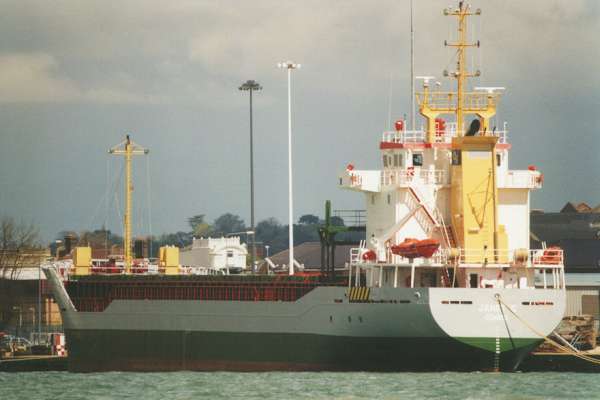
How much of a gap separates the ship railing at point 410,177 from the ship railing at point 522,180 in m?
2.16

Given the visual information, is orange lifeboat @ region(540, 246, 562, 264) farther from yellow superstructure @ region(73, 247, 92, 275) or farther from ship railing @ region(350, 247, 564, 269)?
yellow superstructure @ region(73, 247, 92, 275)

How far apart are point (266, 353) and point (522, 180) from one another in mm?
11149

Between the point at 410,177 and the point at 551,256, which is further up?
the point at 410,177

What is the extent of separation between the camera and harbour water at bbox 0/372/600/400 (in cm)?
4862

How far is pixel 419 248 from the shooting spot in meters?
53.8

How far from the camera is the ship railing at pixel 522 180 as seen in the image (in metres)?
56.7

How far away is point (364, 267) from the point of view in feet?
184

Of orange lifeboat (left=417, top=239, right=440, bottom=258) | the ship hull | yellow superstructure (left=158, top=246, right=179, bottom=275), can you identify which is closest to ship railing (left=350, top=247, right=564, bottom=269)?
orange lifeboat (left=417, top=239, right=440, bottom=258)

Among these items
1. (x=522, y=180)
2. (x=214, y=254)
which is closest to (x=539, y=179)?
(x=522, y=180)

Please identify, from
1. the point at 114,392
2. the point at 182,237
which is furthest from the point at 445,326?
the point at 182,237

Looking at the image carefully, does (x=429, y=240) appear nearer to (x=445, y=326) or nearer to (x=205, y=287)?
(x=445, y=326)

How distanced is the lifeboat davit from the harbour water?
4.13 m

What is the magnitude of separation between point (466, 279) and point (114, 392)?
13.1 m

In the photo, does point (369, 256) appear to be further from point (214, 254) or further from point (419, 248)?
point (214, 254)
